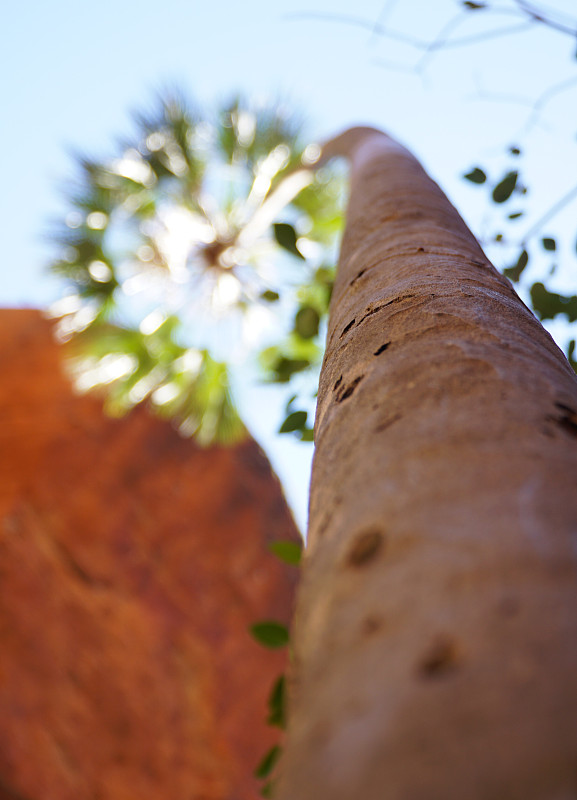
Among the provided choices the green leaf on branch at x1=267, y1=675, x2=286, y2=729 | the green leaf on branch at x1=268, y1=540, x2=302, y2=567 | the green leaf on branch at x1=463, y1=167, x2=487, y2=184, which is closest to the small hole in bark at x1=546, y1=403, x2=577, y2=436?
the green leaf on branch at x1=267, y1=675, x2=286, y2=729

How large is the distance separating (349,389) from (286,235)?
1311 mm

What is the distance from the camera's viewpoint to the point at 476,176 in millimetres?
2330

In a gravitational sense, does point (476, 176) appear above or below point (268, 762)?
above

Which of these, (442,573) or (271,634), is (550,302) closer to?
(271,634)

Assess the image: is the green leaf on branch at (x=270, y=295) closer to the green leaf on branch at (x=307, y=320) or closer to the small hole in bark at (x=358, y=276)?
the green leaf on branch at (x=307, y=320)

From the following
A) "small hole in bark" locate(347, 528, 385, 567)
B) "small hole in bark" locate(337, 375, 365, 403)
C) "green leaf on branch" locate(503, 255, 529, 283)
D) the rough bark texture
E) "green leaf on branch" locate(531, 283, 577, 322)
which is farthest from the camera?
the rough bark texture

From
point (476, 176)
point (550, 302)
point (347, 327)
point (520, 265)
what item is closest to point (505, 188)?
point (476, 176)

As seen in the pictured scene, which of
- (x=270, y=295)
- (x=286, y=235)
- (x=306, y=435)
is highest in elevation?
(x=286, y=235)

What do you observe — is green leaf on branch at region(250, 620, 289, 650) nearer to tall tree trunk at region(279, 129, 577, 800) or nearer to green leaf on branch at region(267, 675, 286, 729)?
green leaf on branch at region(267, 675, 286, 729)

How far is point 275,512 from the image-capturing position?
29.3 feet

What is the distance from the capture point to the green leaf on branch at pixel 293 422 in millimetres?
1855

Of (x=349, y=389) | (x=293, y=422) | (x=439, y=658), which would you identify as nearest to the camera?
(x=439, y=658)

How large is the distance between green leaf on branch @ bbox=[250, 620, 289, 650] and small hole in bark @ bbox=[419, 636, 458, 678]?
0.59 meters

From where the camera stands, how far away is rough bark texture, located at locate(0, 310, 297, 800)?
7199 millimetres
